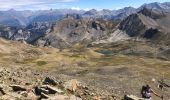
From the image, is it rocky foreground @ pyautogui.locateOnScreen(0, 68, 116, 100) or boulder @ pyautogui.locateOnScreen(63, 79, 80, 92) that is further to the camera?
boulder @ pyautogui.locateOnScreen(63, 79, 80, 92)

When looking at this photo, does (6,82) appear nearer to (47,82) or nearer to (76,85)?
(47,82)

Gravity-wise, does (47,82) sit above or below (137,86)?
above

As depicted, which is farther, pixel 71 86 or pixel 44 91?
pixel 71 86

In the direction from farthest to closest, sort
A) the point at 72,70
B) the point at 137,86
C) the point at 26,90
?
the point at 72,70, the point at 137,86, the point at 26,90

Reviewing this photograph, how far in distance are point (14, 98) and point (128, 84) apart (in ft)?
161

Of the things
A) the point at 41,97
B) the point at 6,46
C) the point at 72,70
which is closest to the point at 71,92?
the point at 41,97

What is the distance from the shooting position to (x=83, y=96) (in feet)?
101

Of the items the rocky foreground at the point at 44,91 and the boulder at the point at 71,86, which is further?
the boulder at the point at 71,86

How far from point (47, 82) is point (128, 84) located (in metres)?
43.4

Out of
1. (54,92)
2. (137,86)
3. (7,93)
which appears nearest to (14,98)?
(7,93)

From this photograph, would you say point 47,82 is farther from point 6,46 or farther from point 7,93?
point 6,46

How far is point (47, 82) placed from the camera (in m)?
33.4

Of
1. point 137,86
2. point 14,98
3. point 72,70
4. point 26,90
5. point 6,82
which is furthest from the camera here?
point 72,70

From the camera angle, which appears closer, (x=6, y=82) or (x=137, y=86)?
(x=6, y=82)
